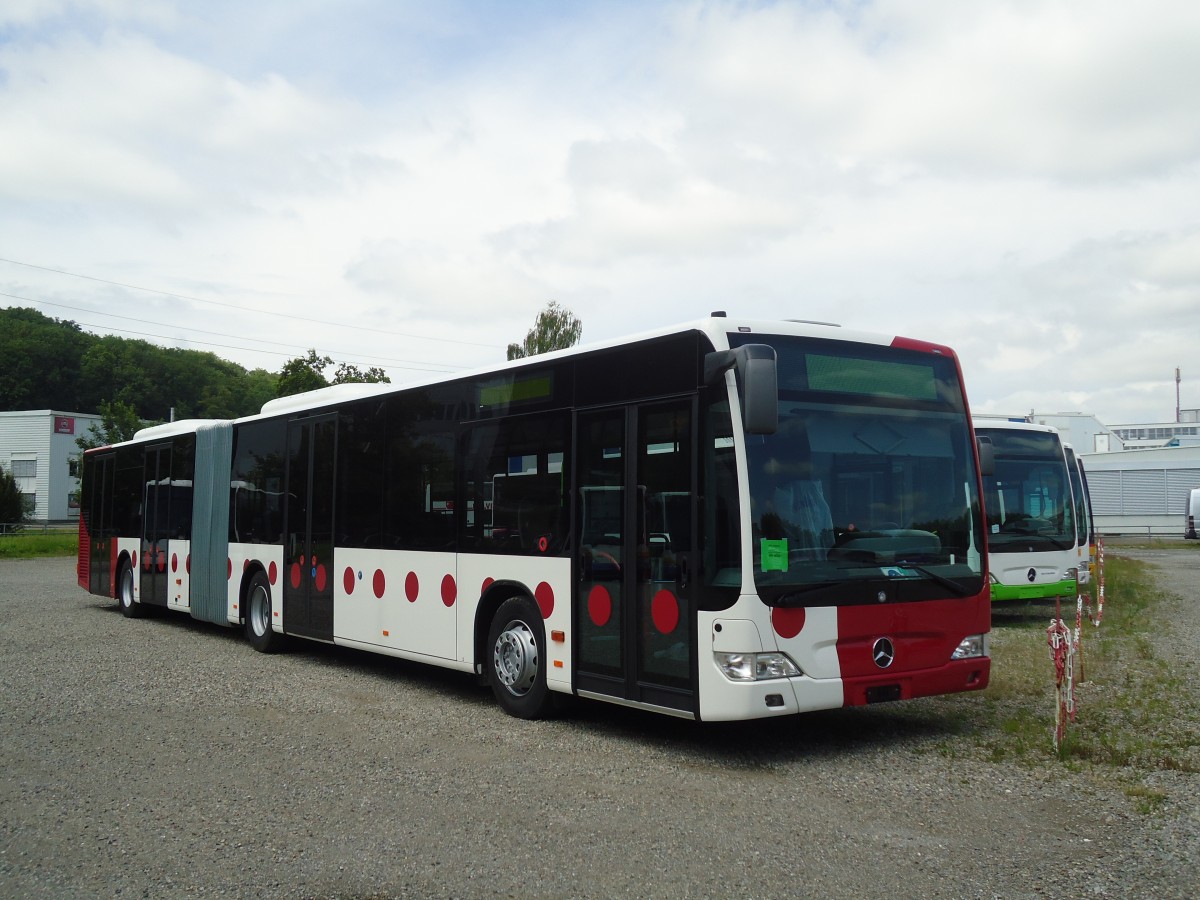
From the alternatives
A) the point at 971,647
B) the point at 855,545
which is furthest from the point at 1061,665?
the point at 855,545

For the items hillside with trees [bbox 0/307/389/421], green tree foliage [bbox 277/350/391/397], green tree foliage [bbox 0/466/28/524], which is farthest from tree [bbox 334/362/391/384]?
hillside with trees [bbox 0/307/389/421]

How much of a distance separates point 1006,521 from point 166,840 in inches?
528

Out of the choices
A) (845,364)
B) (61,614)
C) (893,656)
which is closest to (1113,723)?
(893,656)

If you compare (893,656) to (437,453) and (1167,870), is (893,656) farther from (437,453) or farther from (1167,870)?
(437,453)

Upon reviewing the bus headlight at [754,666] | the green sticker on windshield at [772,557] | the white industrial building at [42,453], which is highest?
the white industrial building at [42,453]

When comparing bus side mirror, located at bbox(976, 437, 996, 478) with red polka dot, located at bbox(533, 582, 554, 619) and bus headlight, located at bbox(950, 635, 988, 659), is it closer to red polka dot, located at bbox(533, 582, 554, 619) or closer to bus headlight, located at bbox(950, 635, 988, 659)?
bus headlight, located at bbox(950, 635, 988, 659)

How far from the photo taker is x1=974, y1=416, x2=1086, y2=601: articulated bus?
52.7 feet

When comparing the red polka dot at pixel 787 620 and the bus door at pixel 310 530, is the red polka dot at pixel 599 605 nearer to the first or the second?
the red polka dot at pixel 787 620

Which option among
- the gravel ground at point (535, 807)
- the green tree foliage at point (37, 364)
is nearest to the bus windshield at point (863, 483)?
the gravel ground at point (535, 807)

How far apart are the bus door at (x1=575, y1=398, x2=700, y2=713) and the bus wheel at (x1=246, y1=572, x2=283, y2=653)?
6638 mm

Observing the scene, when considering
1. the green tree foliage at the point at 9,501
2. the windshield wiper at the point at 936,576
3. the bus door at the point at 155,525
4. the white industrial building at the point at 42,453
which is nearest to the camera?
the windshield wiper at the point at 936,576

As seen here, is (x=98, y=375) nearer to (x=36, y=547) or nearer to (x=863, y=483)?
(x=36, y=547)

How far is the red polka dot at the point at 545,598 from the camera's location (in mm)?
8555

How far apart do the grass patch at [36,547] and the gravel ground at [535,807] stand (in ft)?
114
